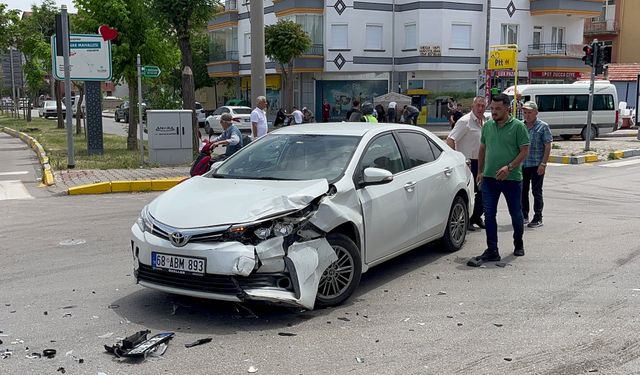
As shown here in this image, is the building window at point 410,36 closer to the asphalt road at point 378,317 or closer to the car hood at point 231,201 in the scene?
the asphalt road at point 378,317

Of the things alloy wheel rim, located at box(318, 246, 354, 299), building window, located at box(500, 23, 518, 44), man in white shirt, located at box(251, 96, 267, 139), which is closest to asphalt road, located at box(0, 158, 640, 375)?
alloy wheel rim, located at box(318, 246, 354, 299)

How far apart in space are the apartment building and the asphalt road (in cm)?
3271

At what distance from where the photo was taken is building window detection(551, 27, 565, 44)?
43406 mm

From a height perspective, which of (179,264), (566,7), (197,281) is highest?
(566,7)

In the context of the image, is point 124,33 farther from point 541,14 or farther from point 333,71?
point 541,14

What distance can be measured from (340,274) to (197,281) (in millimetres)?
1286

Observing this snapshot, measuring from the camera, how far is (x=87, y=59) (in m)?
17.8

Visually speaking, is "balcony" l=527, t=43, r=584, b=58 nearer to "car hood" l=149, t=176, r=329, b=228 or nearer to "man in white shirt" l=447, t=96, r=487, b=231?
"man in white shirt" l=447, t=96, r=487, b=231

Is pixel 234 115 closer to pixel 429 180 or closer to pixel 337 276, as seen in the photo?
pixel 429 180

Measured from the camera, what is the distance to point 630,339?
483cm

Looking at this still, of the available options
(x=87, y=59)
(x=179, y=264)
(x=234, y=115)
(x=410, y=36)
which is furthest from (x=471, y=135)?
(x=410, y=36)

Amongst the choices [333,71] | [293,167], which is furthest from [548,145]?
[333,71]

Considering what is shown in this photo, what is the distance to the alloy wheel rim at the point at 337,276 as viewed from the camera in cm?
546

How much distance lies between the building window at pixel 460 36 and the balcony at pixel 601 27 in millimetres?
17725
